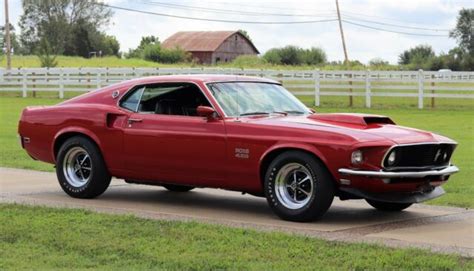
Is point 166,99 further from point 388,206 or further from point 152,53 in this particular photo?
point 152,53

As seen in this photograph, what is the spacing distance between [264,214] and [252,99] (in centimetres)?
133

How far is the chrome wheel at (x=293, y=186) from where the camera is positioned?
8164mm

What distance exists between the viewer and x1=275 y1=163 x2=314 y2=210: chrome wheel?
26.8 feet

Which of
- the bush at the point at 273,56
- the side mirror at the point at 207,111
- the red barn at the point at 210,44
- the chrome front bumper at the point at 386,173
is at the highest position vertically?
the red barn at the point at 210,44

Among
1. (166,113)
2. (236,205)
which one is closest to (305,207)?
(236,205)

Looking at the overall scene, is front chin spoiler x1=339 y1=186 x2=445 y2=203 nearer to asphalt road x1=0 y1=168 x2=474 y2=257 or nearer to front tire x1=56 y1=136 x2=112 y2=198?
asphalt road x1=0 y1=168 x2=474 y2=257

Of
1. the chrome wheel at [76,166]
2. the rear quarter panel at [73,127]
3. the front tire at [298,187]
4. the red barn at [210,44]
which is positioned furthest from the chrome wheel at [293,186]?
the red barn at [210,44]

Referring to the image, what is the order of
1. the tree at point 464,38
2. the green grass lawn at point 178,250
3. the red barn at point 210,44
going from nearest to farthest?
the green grass lawn at point 178,250
the tree at point 464,38
the red barn at point 210,44

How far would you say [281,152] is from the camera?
8305mm

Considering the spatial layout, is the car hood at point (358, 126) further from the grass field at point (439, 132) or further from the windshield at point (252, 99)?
the grass field at point (439, 132)

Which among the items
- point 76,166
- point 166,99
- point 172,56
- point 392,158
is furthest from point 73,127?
point 172,56

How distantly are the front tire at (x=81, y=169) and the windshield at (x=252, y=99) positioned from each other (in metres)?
1.74

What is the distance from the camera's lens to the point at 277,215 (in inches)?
329

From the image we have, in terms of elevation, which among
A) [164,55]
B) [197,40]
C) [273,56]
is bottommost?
[273,56]
